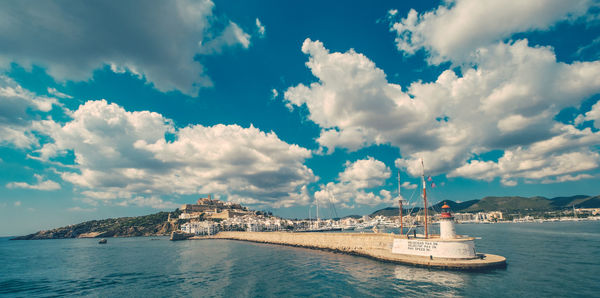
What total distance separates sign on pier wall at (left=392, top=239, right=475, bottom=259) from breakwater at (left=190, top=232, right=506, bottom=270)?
82 centimetres

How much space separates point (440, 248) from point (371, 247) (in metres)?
18.2

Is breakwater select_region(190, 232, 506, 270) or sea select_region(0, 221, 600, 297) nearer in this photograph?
sea select_region(0, 221, 600, 297)

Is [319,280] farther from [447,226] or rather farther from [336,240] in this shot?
[336,240]

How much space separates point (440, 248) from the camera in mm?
41781

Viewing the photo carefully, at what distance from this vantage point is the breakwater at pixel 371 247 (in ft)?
129

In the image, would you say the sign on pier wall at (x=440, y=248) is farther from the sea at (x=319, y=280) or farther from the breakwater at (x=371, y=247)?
the sea at (x=319, y=280)

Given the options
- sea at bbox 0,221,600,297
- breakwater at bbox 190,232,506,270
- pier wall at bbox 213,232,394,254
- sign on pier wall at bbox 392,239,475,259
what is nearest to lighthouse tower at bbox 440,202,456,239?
sign on pier wall at bbox 392,239,475,259

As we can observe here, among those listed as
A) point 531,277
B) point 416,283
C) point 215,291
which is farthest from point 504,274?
point 215,291

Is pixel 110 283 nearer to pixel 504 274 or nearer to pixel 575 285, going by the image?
pixel 504 274

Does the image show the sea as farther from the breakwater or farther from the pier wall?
the pier wall

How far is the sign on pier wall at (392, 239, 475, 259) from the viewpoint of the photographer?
1591 inches

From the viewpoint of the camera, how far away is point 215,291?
32219 millimetres

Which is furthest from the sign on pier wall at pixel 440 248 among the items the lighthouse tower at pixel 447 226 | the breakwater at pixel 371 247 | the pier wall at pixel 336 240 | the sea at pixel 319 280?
the pier wall at pixel 336 240

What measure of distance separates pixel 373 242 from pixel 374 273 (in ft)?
59.4
